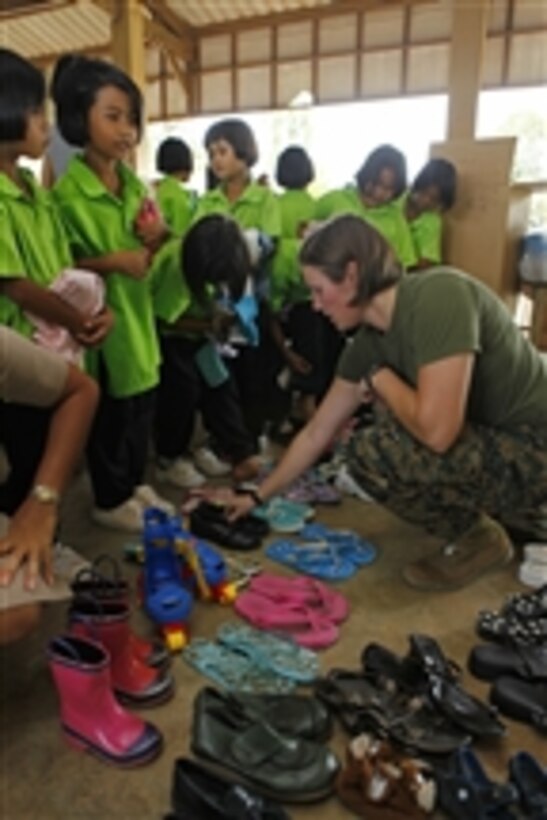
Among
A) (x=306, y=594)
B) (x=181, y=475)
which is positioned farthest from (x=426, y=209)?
(x=306, y=594)

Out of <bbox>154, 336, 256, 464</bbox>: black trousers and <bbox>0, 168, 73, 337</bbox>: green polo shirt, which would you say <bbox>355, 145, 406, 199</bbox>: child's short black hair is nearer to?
<bbox>154, 336, 256, 464</bbox>: black trousers

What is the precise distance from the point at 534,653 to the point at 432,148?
127 inches

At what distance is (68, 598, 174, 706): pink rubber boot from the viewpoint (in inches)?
49.3

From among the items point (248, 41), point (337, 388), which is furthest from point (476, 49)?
point (248, 41)

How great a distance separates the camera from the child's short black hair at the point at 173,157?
3.36 metres

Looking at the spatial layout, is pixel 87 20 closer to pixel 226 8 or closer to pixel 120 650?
pixel 226 8

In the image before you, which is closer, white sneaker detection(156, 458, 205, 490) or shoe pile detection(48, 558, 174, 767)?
shoe pile detection(48, 558, 174, 767)

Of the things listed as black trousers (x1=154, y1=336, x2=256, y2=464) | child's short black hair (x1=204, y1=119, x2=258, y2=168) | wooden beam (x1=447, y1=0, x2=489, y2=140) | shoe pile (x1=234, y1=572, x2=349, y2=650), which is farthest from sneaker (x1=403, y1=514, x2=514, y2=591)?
wooden beam (x1=447, y1=0, x2=489, y2=140)

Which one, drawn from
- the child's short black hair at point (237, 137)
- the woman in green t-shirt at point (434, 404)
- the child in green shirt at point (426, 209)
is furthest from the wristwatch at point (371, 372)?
the child in green shirt at point (426, 209)

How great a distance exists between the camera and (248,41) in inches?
376

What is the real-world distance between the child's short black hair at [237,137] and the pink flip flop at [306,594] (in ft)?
6.00

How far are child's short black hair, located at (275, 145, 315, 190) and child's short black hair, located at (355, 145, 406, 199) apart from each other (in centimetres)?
35

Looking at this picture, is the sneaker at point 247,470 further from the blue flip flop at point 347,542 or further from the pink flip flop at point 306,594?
the pink flip flop at point 306,594

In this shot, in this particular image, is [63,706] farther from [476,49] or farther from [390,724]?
[476,49]
